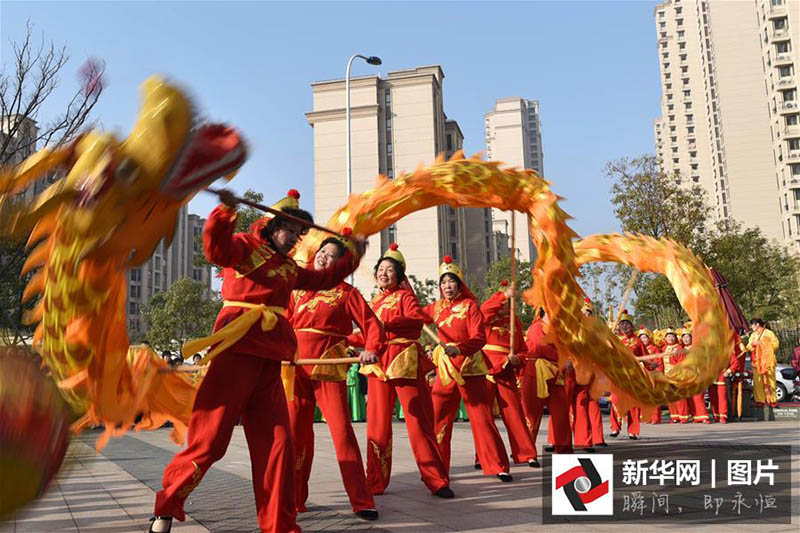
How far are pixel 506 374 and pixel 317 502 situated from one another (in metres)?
2.64

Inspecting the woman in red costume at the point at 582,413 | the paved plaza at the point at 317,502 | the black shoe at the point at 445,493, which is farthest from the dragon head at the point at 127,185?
the woman in red costume at the point at 582,413

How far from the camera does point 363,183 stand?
191 ft

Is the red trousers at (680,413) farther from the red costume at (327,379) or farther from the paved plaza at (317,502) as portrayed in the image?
the red costume at (327,379)

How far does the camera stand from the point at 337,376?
4836mm

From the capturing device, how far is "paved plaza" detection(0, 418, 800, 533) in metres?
4.19

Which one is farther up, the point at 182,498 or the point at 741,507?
the point at 182,498

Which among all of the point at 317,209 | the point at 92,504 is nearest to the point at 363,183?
the point at 317,209

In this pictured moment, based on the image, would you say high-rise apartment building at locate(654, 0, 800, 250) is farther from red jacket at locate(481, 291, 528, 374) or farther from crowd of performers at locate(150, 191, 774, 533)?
crowd of performers at locate(150, 191, 774, 533)

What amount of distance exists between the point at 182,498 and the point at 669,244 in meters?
4.17

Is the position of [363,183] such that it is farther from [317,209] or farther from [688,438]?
[688,438]

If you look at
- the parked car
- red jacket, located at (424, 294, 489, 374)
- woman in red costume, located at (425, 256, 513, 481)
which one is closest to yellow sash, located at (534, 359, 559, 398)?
woman in red costume, located at (425, 256, 513, 481)

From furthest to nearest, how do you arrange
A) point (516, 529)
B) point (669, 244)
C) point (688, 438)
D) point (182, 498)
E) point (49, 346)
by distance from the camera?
point (688, 438), point (669, 244), point (516, 529), point (182, 498), point (49, 346)

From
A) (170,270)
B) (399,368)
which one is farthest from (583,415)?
(170,270)

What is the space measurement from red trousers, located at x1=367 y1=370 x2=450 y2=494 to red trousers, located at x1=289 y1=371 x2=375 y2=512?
1.74ft
